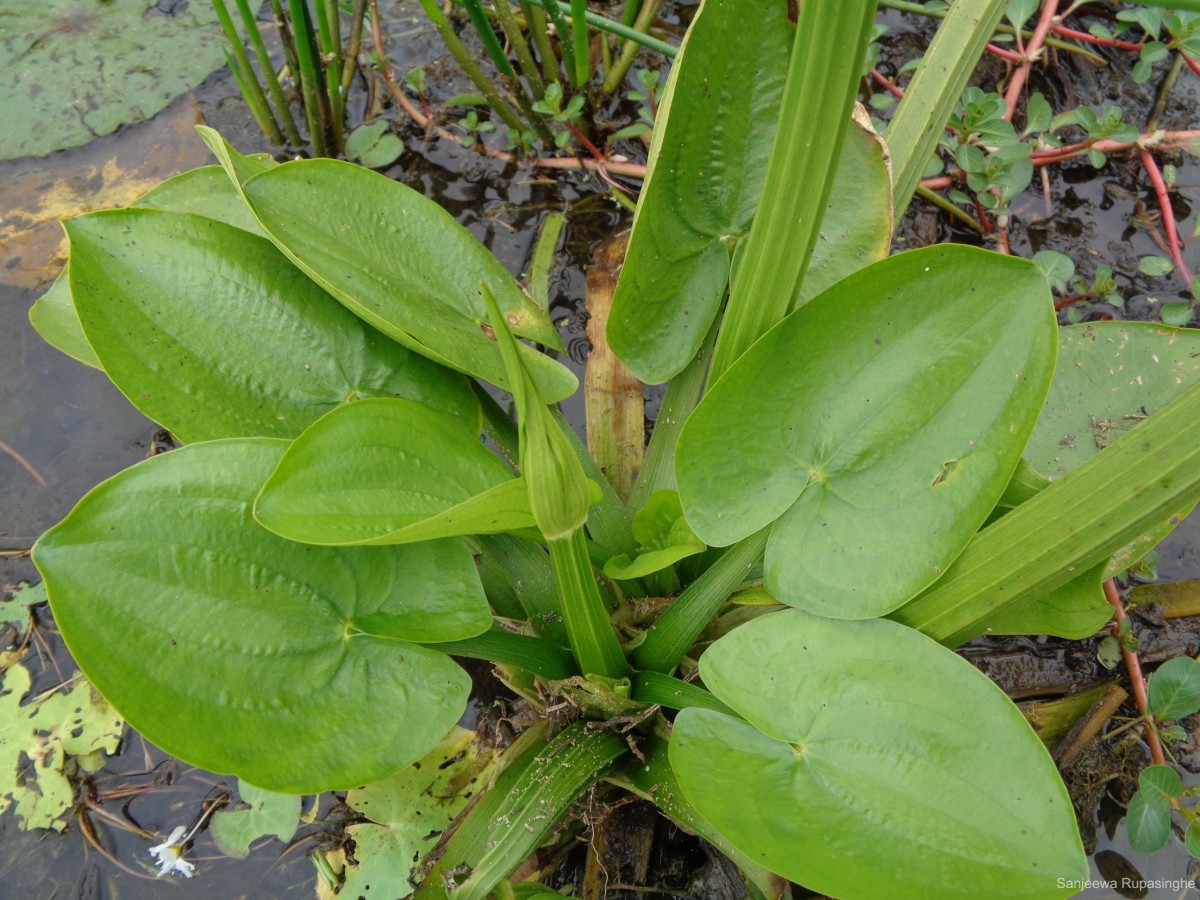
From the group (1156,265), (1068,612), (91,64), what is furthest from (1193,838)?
(91,64)

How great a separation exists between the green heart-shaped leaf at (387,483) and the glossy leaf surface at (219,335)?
14 centimetres

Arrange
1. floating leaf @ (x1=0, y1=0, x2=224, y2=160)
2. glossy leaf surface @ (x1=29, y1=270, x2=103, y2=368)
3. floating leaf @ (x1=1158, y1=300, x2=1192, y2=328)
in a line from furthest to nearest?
floating leaf @ (x1=0, y1=0, x2=224, y2=160) → floating leaf @ (x1=1158, y1=300, x2=1192, y2=328) → glossy leaf surface @ (x1=29, y1=270, x2=103, y2=368)

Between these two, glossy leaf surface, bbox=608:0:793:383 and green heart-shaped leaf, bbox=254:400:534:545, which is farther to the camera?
glossy leaf surface, bbox=608:0:793:383

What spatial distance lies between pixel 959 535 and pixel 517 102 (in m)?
1.15

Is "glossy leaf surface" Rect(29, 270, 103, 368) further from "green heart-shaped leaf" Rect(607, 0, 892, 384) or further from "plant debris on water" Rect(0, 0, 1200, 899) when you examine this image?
"green heart-shaped leaf" Rect(607, 0, 892, 384)

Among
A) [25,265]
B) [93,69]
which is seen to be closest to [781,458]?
[25,265]

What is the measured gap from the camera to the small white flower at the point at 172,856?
1150 mm

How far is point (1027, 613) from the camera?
98 cm

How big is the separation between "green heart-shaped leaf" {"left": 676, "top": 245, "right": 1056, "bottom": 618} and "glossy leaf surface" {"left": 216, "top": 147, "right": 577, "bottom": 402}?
0.25 metres

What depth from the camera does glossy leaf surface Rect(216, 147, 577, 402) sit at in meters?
0.96

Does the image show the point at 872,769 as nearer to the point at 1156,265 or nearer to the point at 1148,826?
the point at 1148,826

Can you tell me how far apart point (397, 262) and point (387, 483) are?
0.32 meters

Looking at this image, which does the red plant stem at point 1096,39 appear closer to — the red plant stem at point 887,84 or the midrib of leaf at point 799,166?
the red plant stem at point 887,84

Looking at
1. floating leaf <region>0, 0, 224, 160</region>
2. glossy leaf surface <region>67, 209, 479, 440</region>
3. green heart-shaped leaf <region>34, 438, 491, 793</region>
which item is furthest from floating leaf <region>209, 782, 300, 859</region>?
floating leaf <region>0, 0, 224, 160</region>
